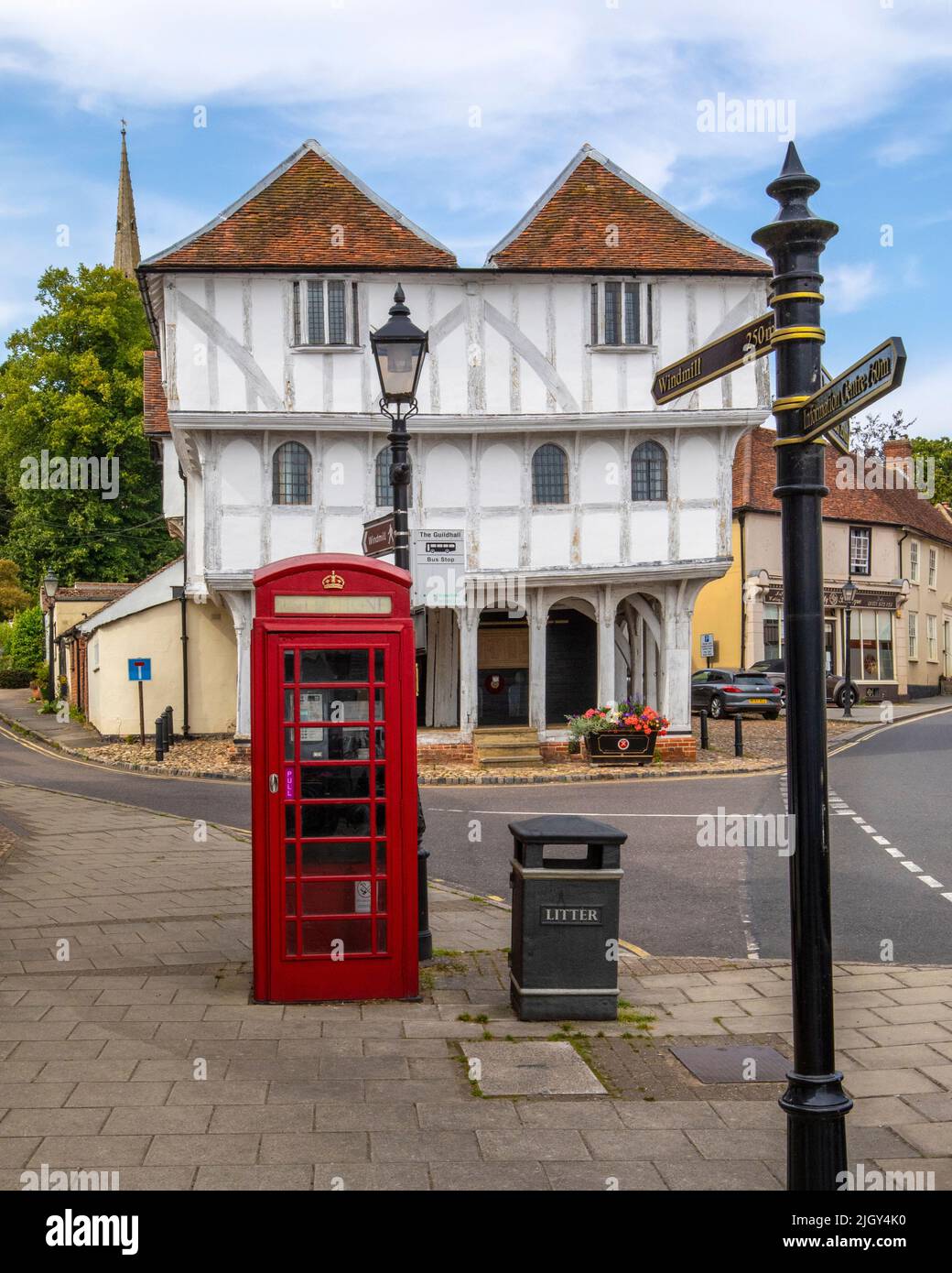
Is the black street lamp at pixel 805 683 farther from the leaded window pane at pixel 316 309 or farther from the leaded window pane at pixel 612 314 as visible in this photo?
the leaded window pane at pixel 612 314

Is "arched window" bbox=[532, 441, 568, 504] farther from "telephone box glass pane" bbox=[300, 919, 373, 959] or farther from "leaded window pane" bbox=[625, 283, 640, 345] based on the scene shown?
"telephone box glass pane" bbox=[300, 919, 373, 959]

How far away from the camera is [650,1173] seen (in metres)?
5.52

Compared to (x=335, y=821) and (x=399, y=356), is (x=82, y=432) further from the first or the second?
(x=335, y=821)

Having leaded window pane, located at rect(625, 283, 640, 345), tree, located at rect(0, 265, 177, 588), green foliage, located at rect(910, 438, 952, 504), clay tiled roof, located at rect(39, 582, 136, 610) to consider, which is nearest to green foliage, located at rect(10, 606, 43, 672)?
tree, located at rect(0, 265, 177, 588)

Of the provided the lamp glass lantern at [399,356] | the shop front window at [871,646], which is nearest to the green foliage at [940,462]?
the shop front window at [871,646]

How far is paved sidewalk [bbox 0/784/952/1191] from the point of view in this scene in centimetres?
561

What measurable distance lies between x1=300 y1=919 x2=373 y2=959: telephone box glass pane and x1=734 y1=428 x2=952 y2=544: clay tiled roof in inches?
1474

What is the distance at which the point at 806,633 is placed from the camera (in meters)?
4.95

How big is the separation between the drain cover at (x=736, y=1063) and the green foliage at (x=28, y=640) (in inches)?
1948

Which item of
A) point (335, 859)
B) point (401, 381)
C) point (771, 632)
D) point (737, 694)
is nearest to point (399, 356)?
point (401, 381)

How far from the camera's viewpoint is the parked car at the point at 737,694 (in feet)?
125

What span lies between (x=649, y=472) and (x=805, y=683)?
864 inches
